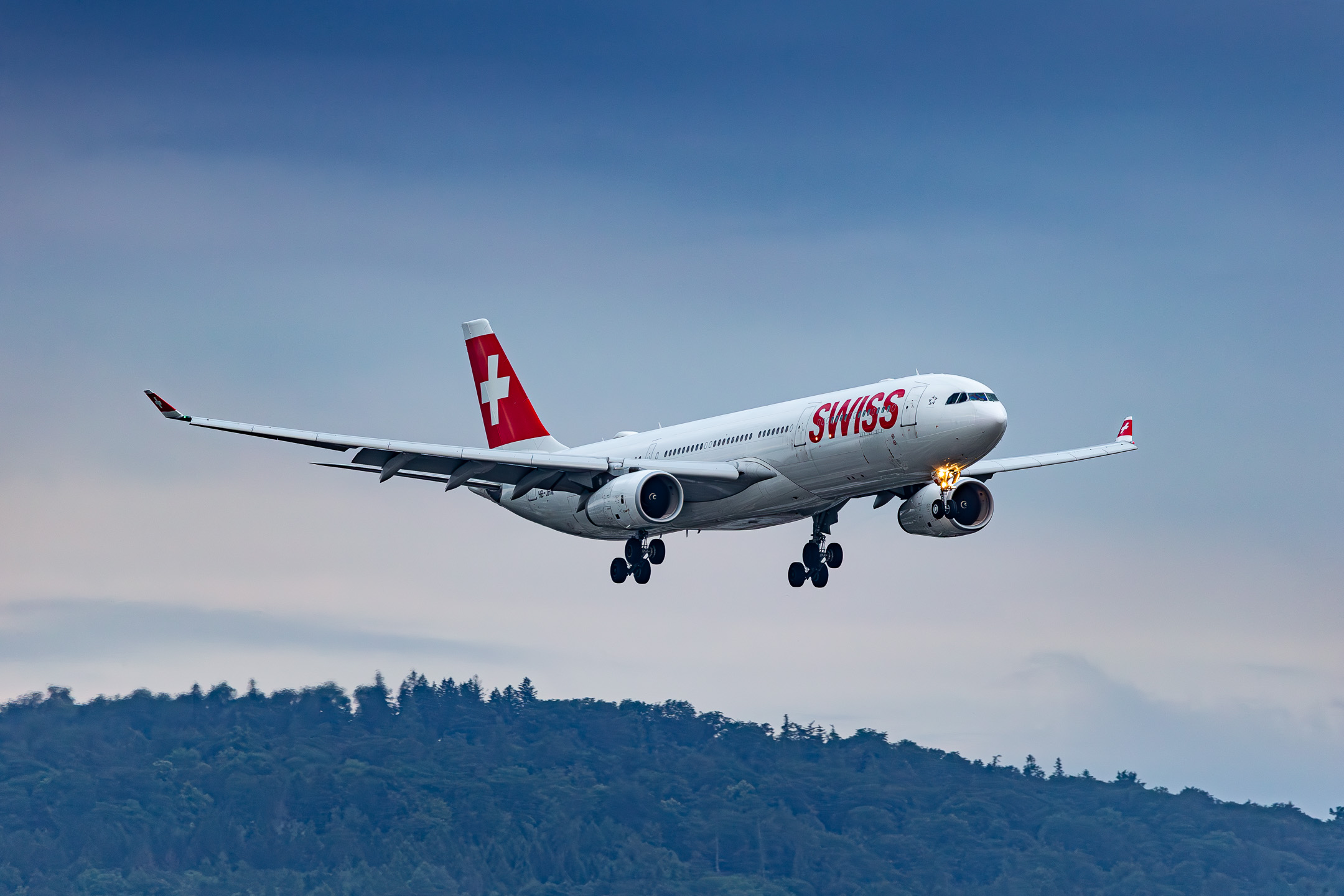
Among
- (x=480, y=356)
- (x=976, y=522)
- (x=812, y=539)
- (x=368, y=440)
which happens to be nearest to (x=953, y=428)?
(x=976, y=522)

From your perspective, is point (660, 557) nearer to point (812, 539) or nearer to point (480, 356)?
point (812, 539)

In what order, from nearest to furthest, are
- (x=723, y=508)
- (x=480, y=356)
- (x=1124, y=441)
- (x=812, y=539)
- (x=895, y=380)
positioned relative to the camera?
1. (x=895, y=380)
2. (x=723, y=508)
3. (x=812, y=539)
4. (x=1124, y=441)
5. (x=480, y=356)

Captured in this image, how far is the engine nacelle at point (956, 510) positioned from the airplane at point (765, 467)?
0.05 meters

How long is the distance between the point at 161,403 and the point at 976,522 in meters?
30.0

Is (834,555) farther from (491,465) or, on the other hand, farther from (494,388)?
(494,388)

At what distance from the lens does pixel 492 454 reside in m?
65.8

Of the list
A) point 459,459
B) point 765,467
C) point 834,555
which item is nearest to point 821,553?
point 834,555

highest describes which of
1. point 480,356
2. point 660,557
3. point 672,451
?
point 480,356

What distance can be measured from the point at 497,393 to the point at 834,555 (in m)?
21.2

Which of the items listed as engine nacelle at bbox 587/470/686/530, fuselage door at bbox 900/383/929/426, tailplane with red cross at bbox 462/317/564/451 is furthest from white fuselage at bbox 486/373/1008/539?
tailplane with red cross at bbox 462/317/564/451

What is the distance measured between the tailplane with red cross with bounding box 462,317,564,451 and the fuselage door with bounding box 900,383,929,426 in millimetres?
24749

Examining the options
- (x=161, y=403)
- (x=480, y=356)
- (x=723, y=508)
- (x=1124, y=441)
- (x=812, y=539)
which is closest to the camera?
(x=161, y=403)

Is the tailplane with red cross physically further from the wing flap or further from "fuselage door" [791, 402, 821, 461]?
"fuselage door" [791, 402, 821, 461]

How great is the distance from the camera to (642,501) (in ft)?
214
